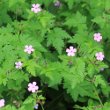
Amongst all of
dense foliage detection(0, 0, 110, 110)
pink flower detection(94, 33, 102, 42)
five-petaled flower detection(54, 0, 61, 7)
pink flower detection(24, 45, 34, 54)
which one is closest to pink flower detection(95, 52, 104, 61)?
dense foliage detection(0, 0, 110, 110)

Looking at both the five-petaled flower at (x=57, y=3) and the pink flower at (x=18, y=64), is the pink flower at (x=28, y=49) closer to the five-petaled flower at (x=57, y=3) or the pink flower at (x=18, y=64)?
the pink flower at (x=18, y=64)

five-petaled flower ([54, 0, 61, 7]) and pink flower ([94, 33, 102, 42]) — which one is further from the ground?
five-petaled flower ([54, 0, 61, 7])

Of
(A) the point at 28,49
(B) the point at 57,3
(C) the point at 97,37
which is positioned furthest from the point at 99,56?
(B) the point at 57,3

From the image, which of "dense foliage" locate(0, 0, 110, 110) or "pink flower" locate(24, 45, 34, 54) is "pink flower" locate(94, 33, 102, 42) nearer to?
"dense foliage" locate(0, 0, 110, 110)

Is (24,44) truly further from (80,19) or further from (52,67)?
(80,19)

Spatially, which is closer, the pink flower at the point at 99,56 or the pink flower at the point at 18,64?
the pink flower at the point at 18,64

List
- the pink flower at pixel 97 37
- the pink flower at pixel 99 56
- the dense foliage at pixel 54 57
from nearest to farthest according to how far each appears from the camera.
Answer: the dense foliage at pixel 54 57 → the pink flower at pixel 99 56 → the pink flower at pixel 97 37

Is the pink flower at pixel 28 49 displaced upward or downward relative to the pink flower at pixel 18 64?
upward

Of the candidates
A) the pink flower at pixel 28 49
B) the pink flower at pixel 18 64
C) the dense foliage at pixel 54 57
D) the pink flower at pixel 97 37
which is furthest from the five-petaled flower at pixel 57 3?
the pink flower at pixel 18 64

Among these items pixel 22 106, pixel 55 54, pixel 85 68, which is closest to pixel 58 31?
pixel 55 54
